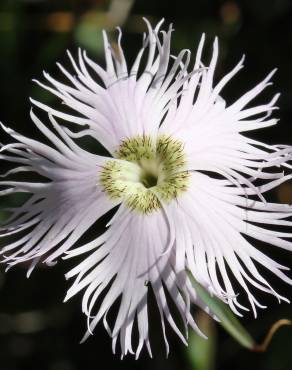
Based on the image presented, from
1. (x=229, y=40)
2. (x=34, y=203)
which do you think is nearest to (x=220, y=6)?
(x=229, y=40)

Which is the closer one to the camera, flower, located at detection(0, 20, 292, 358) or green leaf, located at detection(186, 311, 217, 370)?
flower, located at detection(0, 20, 292, 358)

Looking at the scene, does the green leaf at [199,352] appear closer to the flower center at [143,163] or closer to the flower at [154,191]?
the flower at [154,191]

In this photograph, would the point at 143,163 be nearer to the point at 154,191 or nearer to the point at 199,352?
the point at 154,191

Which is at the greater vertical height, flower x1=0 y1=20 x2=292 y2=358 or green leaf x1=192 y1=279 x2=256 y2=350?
flower x1=0 y1=20 x2=292 y2=358

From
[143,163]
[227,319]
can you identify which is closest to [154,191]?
[143,163]

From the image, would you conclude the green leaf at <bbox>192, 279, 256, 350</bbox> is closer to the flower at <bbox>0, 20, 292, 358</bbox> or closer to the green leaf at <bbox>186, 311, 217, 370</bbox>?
the flower at <bbox>0, 20, 292, 358</bbox>

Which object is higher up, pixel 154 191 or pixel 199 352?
pixel 154 191

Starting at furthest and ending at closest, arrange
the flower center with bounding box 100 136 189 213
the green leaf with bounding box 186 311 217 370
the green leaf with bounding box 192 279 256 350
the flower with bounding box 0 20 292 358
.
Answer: the green leaf with bounding box 186 311 217 370
the flower center with bounding box 100 136 189 213
the flower with bounding box 0 20 292 358
the green leaf with bounding box 192 279 256 350

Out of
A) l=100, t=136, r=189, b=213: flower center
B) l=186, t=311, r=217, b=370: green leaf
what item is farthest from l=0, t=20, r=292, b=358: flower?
l=186, t=311, r=217, b=370: green leaf

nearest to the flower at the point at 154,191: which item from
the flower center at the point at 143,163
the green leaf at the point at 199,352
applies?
the flower center at the point at 143,163
